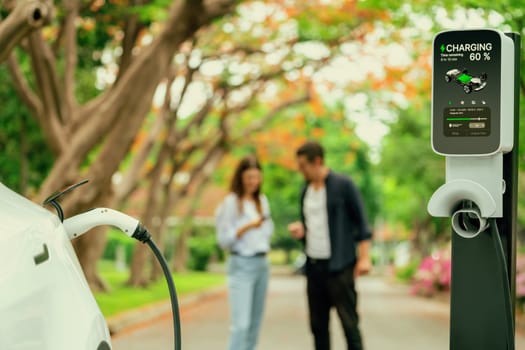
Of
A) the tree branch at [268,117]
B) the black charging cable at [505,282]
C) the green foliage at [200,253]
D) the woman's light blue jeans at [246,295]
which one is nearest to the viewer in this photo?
the black charging cable at [505,282]

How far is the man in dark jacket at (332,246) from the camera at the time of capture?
24.5 ft

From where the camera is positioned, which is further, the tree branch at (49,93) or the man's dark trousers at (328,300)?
the tree branch at (49,93)

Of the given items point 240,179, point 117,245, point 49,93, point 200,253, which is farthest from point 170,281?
point 117,245

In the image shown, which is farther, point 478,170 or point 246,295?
point 246,295

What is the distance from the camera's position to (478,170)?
4.25 metres

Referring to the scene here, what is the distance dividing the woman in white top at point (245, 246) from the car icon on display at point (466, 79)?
3.99 meters

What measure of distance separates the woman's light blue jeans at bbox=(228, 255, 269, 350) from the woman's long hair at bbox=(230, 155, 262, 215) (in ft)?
1.56

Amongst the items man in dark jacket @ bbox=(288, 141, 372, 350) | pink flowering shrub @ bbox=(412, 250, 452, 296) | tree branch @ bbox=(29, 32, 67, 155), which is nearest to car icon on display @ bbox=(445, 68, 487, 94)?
man in dark jacket @ bbox=(288, 141, 372, 350)

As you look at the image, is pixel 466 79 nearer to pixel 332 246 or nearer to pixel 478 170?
pixel 478 170

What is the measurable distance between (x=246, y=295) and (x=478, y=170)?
3.92m

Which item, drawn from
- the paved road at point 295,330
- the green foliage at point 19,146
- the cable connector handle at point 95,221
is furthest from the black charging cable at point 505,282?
the green foliage at point 19,146

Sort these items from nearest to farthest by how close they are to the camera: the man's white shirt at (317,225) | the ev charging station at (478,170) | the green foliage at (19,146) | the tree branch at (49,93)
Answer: the ev charging station at (478,170) < the man's white shirt at (317,225) < the tree branch at (49,93) < the green foliage at (19,146)

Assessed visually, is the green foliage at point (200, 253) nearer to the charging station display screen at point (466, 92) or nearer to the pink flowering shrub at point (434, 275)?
the pink flowering shrub at point (434, 275)

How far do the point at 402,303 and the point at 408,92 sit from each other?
217 inches
